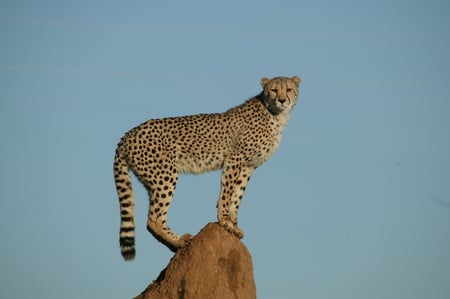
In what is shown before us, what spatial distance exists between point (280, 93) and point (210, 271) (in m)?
2.69

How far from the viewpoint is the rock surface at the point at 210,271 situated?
12305 mm

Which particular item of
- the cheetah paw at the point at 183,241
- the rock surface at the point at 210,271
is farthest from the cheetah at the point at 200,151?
the rock surface at the point at 210,271

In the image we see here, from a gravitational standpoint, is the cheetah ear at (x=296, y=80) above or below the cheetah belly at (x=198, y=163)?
above

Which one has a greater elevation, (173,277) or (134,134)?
(134,134)

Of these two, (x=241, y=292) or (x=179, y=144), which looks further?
(x=179, y=144)

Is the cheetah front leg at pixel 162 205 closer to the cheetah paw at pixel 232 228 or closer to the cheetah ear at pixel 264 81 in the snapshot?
the cheetah paw at pixel 232 228

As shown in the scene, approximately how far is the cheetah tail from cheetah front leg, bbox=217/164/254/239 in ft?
3.68

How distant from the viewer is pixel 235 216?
13516mm

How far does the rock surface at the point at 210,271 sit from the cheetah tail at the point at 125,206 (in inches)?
33.8

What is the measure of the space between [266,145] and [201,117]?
94 cm

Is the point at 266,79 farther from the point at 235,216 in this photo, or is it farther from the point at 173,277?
the point at 173,277

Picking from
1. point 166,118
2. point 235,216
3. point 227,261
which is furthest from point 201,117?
point 227,261

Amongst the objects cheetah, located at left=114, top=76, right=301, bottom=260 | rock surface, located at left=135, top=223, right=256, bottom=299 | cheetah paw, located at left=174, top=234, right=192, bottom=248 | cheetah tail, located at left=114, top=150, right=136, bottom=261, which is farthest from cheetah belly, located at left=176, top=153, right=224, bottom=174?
rock surface, located at left=135, top=223, right=256, bottom=299

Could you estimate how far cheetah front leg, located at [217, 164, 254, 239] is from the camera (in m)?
13.3
